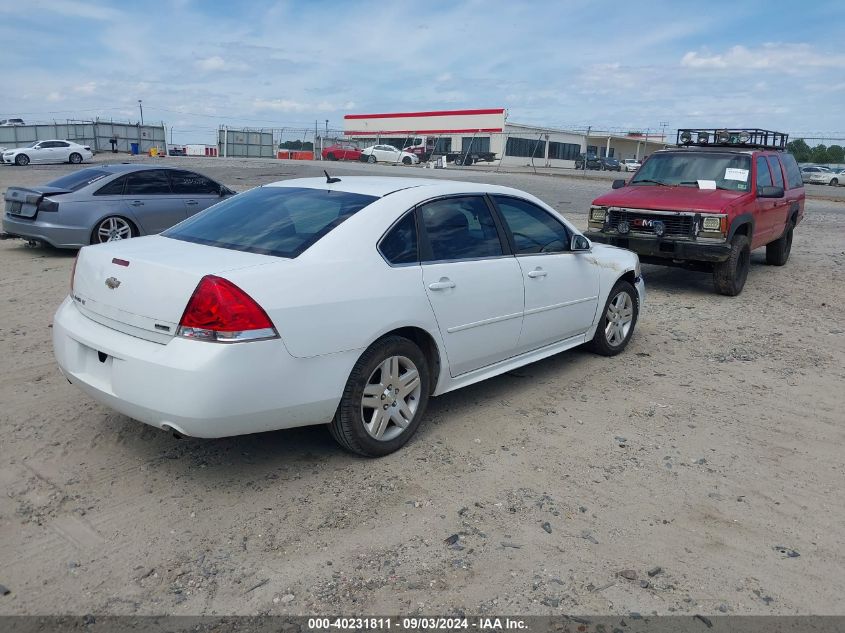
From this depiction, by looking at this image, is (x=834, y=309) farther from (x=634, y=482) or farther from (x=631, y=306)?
(x=634, y=482)

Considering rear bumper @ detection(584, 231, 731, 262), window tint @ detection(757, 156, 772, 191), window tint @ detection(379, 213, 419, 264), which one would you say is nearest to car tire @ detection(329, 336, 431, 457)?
window tint @ detection(379, 213, 419, 264)

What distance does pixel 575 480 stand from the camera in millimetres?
4066

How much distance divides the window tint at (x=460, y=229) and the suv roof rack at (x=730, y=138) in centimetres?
766

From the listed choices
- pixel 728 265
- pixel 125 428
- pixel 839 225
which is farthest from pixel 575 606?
pixel 839 225

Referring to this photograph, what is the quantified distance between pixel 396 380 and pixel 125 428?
177 centimetres

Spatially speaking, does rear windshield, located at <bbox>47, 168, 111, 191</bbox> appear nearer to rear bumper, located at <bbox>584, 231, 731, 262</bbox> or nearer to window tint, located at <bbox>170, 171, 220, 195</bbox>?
window tint, located at <bbox>170, 171, 220, 195</bbox>

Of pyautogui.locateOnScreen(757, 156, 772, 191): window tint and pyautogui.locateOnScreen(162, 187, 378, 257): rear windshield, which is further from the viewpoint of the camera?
pyautogui.locateOnScreen(757, 156, 772, 191): window tint

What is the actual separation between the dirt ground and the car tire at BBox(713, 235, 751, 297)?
11.9ft

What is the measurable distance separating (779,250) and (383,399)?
10302 millimetres

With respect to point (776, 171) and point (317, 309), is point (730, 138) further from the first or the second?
point (317, 309)

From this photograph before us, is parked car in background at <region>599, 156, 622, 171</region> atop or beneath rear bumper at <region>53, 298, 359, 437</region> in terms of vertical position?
atop

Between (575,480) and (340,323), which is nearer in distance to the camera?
(340,323)

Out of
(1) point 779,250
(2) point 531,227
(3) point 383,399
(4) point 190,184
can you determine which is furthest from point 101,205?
(1) point 779,250

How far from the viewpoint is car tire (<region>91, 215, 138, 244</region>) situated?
34.2 ft
